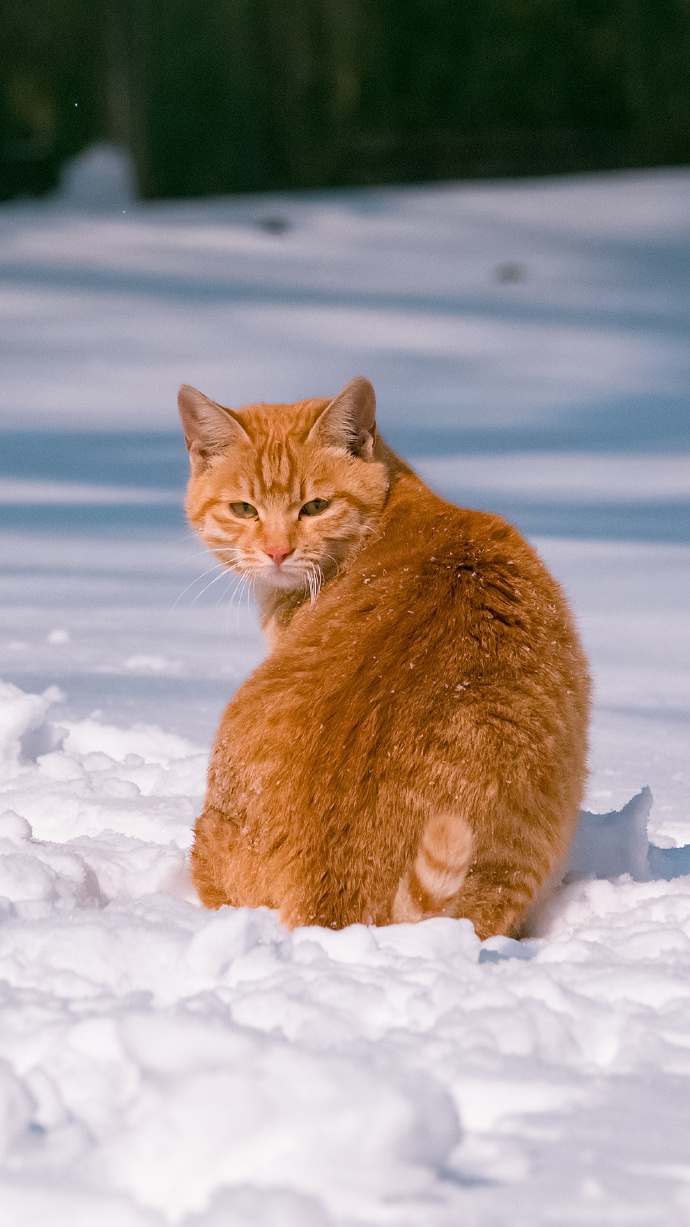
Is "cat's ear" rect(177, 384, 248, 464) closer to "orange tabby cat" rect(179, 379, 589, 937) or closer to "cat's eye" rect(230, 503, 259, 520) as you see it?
"cat's eye" rect(230, 503, 259, 520)

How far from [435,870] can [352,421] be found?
121 cm

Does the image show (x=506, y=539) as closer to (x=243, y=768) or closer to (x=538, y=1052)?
(x=243, y=768)

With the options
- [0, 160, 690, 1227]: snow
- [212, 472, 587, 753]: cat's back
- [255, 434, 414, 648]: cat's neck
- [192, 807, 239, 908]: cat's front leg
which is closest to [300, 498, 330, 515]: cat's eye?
[255, 434, 414, 648]: cat's neck

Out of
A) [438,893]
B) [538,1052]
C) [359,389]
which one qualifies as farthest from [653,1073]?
[359,389]

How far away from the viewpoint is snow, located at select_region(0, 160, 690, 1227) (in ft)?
5.42

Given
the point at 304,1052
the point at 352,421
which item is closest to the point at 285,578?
the point at 352,421

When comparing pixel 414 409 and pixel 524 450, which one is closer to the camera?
pixel 524 450

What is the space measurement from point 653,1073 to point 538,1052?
17 cm

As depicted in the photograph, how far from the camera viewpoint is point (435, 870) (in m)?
2.31

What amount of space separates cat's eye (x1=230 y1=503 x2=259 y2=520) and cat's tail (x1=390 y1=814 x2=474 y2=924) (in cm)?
104

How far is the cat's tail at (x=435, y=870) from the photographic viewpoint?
2.30 metres

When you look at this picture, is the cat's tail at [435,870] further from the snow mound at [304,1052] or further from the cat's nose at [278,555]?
the cat's nose at [278,555]

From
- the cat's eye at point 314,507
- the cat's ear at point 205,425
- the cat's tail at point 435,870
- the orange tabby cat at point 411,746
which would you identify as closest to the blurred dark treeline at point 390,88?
the cat's ear at point 205,425

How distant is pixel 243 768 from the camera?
8.05ft
